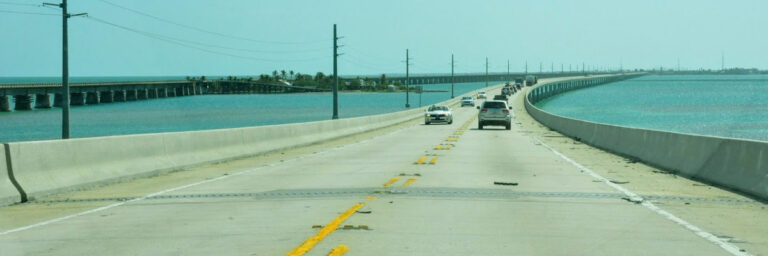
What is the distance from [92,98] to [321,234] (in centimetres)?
19528

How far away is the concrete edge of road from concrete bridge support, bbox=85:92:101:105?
572 ft

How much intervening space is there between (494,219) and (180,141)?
1146 cm

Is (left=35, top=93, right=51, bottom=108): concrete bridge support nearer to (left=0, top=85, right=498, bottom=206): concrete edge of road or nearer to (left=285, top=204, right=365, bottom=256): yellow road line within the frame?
(left=0, top=85, right=498, bottom=206): concrete edge of road

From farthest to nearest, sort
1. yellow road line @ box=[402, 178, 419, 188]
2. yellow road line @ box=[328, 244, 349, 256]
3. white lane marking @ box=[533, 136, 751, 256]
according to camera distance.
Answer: yellow road line @ box=[402, 178, 419, 188]
white lane marking @ box=[533, 136, 751, 256]
yellow road line @ box=[328, 244, 349, 256]

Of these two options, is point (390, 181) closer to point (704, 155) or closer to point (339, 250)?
point (704, 155)

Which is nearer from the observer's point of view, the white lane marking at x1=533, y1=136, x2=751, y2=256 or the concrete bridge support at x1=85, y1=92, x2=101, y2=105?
the white lane marking at x1=533, y1=136, x2=751, y2=256

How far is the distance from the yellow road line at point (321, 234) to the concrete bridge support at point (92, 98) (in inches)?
7524

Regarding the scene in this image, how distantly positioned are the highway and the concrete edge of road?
0.34 metres

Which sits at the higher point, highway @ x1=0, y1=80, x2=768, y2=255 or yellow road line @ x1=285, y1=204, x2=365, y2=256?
yellow road line @ x1=285, y1=204, x2=365, y2=256

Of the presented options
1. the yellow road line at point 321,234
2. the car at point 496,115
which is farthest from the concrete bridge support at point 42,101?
the yellow road line at point 321,234

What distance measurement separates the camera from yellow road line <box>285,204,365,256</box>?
9008mm

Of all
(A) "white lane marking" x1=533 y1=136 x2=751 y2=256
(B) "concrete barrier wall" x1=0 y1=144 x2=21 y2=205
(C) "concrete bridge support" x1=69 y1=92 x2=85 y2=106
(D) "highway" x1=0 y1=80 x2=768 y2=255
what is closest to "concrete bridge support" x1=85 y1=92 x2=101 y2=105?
(C) "concrete bridge support" x1=69 y1=92 x2=85 y2=106

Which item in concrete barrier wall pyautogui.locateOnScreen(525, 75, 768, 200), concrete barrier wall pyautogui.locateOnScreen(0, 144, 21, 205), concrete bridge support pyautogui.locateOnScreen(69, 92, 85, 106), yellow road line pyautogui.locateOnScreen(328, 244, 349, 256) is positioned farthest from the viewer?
concrete bridge support pyautogui.locateOnScreen(69, 92, 85, 106)

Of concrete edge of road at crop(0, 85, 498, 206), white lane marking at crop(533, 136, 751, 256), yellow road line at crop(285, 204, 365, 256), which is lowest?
white lane marking at crop(533, 136, 751, 256)
